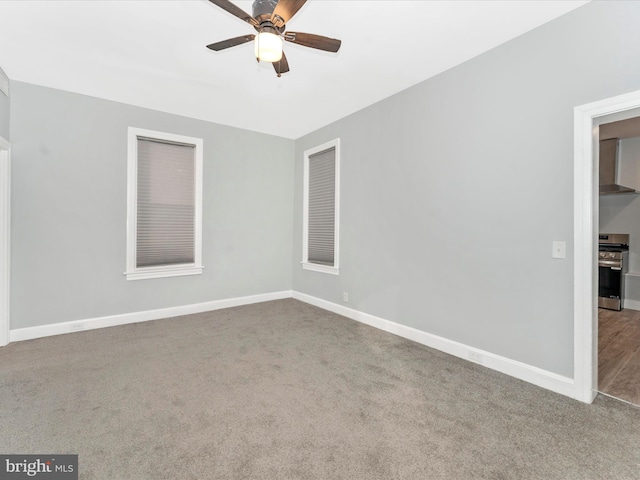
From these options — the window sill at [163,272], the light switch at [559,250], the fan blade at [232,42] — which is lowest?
the window sill at [163,272]

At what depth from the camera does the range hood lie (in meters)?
4.65

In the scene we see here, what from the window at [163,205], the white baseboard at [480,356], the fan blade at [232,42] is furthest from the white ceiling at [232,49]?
the white baseboard at [480,356]

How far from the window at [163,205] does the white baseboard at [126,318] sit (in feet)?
1.72

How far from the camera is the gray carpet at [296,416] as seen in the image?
64.2 inches

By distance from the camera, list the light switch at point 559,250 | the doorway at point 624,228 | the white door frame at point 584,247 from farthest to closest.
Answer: the doorway at point 624,228
the light switch at point 559,250
the white door frame at point 584,247

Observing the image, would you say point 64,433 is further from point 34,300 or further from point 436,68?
point 436,68

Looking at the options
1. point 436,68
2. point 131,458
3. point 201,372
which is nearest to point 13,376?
point 201,372

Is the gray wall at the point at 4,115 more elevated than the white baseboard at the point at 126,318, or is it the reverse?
the gray wall at the point at 4,115

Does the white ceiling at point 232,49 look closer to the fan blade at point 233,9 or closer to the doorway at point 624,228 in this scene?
the fan blade at point 233,9

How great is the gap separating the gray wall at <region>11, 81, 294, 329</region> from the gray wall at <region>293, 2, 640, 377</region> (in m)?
2.34

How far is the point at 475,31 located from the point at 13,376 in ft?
16.3

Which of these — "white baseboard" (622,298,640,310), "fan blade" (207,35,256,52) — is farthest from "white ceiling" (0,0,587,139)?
"white baseboard" (622,298,640,310)

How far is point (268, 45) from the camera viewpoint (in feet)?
6.34

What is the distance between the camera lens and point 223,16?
7.75ft
